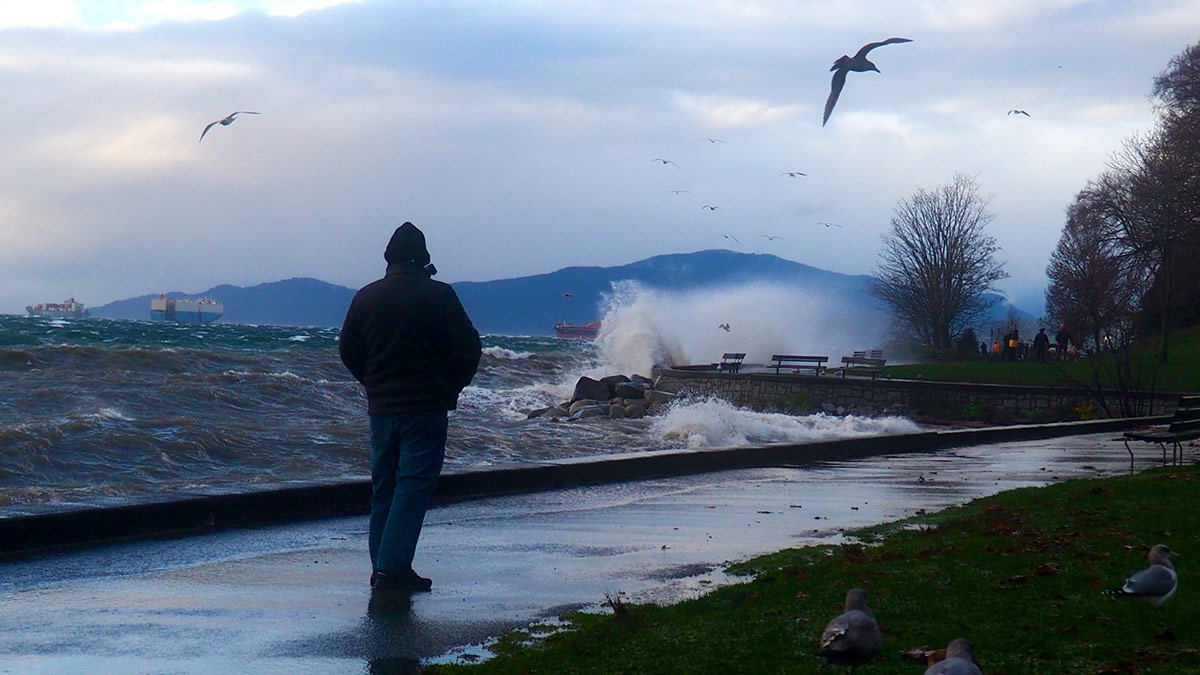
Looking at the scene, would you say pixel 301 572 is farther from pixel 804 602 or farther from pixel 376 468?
pixel 804 602

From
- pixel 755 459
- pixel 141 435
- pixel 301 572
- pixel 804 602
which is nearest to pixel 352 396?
pixel 141 435


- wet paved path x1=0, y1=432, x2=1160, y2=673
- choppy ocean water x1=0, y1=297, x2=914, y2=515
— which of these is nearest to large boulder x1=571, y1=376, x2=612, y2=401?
choppy ocean water x1=0, y1=297, x2=914, y2=515

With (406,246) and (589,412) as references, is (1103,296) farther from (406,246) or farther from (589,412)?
(406,246)

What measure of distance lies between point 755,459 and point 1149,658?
1154 cm

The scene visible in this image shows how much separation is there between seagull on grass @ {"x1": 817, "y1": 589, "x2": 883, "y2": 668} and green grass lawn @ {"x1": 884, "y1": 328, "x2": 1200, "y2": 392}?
3315cm

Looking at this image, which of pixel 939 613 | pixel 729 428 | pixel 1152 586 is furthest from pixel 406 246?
pixel 729 428

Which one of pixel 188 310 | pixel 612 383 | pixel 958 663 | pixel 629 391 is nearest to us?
pixel 958 663

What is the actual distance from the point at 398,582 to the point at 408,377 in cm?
117

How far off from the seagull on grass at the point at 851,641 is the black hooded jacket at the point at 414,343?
119 inches

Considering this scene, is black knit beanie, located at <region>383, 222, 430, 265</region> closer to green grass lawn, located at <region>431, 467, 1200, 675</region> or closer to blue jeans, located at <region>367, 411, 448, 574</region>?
blue jeans, located at <region>367, 411, 448, 574</region>

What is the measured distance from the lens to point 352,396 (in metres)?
35.3

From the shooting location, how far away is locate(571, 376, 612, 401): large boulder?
141 ft

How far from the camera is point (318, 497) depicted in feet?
34.8

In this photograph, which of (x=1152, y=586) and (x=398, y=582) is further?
(x=398, y=582)
